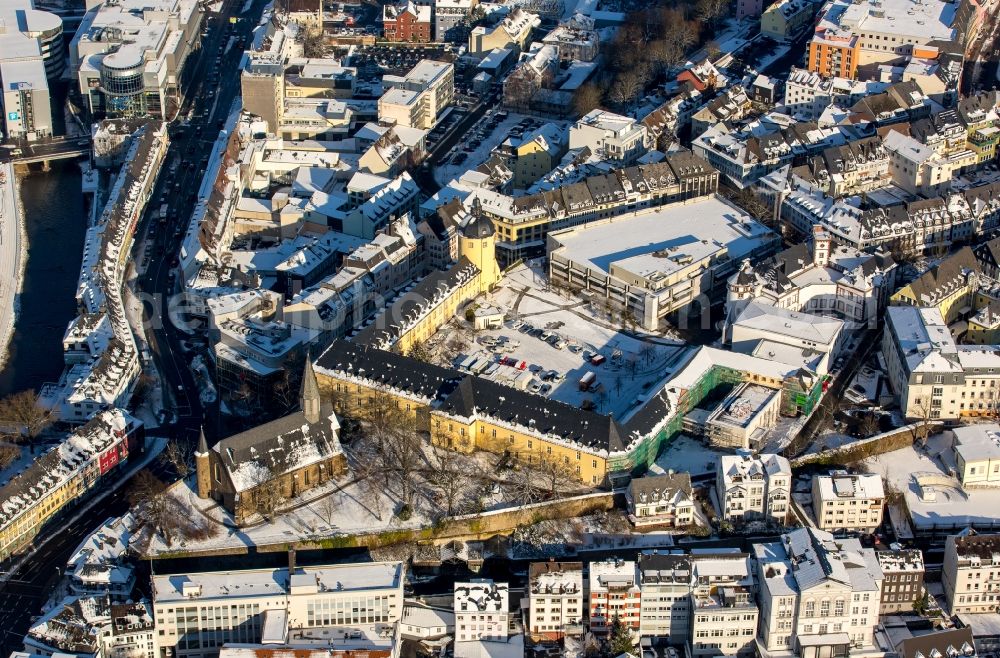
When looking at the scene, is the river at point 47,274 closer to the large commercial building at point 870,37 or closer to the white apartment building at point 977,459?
the white apartment building at point 977,459

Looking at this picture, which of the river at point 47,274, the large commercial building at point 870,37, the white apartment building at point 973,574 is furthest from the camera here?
the large commercial building at point 870,37

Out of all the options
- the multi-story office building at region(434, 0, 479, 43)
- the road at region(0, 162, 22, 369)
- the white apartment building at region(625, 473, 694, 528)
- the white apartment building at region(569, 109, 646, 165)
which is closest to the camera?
the white apartment building at region(625, 473, 694, 528)

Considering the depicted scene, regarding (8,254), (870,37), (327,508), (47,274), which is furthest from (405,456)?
(870,37)

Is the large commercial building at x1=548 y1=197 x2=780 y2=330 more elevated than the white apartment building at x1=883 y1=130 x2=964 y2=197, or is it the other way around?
the white apartment building at x1=883 y1=130 x2=964 y2=197

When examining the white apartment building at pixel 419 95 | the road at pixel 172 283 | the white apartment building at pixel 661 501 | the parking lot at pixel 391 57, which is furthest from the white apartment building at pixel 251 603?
the parking lot at pixel 391 57

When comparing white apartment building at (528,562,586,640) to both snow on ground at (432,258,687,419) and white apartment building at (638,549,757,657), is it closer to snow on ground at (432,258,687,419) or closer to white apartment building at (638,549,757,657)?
white apartment building at (638,549,757,657)

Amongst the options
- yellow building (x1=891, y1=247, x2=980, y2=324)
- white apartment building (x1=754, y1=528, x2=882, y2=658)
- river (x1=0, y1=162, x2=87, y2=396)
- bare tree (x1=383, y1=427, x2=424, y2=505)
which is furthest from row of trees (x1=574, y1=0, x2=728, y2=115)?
white apartment building (x1=754, y1=528, x2=882, y2=658)

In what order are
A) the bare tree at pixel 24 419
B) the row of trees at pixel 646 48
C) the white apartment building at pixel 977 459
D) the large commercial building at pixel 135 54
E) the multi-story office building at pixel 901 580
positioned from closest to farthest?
the multi-story office building at pixel 901 580
the white apartment building at pixel 977 459
the bare tree at pixel 24 419
the row of trees at pixel 646 48
the large commercial building at pixel 135 54
